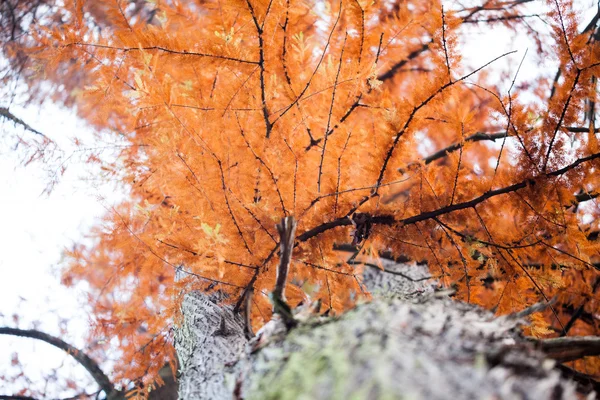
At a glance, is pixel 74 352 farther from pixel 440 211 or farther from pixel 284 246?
pixel 440 211

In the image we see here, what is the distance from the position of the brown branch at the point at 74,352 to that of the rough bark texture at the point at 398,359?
1970 millimetres

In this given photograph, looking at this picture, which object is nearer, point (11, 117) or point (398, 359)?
point (398, 359)

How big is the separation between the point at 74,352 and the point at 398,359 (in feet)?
8.31

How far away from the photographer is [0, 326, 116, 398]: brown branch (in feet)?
8.09

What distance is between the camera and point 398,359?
648mm

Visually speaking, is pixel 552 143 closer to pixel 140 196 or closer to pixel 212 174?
pixel 212 174

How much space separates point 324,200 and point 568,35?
104 centimetres

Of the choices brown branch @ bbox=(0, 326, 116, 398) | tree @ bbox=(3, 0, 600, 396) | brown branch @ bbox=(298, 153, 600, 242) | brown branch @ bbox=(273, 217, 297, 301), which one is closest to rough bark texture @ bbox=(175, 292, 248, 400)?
tree @ bbox=(3, 0, 600, 396)

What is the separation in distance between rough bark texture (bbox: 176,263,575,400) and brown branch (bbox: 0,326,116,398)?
1.97 meters

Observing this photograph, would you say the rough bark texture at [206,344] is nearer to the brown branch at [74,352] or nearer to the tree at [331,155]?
the tree at [331,155]

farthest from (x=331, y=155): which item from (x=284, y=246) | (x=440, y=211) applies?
(x=284, y=246)

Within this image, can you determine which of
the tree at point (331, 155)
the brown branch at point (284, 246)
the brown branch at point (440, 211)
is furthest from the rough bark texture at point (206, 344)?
the brown branch at point (440, 211)

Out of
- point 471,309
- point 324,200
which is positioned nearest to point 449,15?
point 324,200

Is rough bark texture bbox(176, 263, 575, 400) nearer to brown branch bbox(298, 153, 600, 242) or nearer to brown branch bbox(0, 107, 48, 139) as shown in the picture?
brown branch bbox(298, 153, 600, 242)
